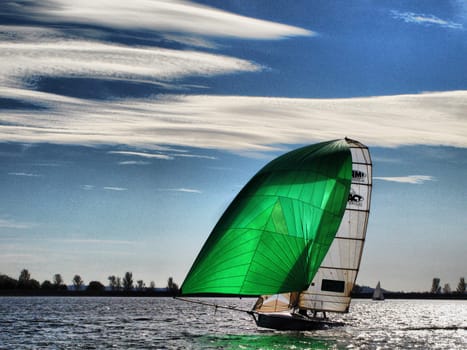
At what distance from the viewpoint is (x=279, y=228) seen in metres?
44.8

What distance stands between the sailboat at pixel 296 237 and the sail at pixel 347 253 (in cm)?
6

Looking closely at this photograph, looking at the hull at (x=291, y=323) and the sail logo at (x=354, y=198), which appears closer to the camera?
the hull at (x=291, y=323)

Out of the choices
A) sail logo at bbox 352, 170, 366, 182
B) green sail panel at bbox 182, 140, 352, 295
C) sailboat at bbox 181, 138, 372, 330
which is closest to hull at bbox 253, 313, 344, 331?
sailboat at bbox 181, 138, 372, 330

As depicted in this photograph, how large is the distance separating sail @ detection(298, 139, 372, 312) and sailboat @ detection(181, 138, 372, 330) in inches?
→ 2.3

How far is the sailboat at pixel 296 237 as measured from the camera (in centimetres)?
Answer: 4416

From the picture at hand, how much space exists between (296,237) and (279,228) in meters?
1.23

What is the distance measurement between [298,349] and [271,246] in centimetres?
550

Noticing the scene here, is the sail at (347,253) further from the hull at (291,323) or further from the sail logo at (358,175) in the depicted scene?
the hull at (291,323)

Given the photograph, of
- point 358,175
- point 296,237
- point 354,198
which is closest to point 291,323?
point 296,237

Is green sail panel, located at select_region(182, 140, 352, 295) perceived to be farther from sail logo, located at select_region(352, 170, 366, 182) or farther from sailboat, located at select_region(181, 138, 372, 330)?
sail logo, located at select_region(352, 170, 366, 182)

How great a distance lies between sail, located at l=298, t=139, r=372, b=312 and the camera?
161 feet

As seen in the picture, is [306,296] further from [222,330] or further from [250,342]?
[222,330]

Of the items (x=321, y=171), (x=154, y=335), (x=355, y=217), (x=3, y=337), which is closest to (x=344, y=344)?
(x=355, y=217)

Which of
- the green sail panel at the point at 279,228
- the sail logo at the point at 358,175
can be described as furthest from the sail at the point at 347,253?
the green sail panel at the point at 279,228
